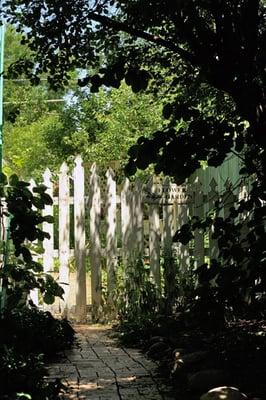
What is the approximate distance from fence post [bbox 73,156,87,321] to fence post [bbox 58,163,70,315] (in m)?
0.12

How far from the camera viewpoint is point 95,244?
8.02 m

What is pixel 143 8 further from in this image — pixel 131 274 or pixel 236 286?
pixel 131 274

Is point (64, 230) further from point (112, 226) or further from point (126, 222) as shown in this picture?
point (126, 222)

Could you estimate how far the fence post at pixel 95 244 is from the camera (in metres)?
7.94

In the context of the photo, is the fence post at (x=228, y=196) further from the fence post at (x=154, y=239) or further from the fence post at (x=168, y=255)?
the fence post at (x=154, y=239)

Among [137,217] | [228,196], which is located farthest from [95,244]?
[228,196]

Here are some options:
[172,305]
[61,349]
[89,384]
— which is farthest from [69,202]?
[89,384]

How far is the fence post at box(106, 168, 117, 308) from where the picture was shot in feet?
25.8

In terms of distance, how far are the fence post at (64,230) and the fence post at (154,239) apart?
1104 mm

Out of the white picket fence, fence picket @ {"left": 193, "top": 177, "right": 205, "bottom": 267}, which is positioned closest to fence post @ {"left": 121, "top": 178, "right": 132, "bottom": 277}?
the white picket fence

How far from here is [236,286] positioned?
3.03m

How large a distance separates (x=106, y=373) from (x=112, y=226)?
313 cm

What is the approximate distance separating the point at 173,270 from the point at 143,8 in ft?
15.2

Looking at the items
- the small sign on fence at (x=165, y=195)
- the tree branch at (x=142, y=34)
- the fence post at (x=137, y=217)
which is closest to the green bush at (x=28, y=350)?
the tree branch at (x=142, y=34)
